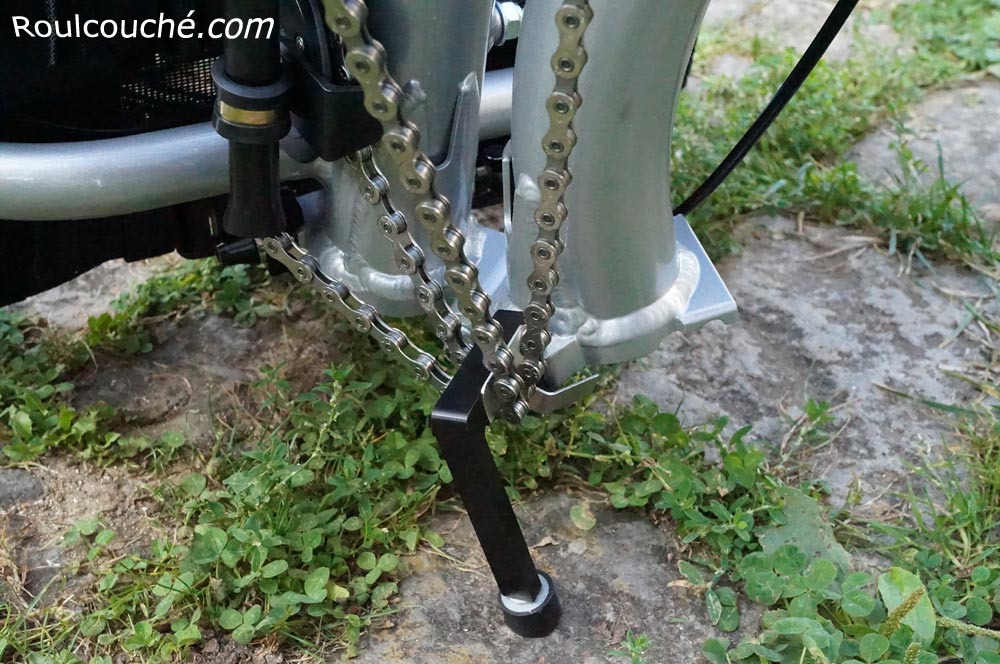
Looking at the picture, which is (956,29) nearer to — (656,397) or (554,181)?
(656,397)

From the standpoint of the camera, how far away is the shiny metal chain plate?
0.73 meters

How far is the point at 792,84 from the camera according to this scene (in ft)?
3.55

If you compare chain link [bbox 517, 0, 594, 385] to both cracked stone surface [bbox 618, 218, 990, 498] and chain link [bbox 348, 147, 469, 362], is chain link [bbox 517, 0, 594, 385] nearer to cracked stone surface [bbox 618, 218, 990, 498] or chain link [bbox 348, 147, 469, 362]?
chain link [bbox 348, 147, 469, 362]

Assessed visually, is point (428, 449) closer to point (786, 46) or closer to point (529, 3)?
point (529, 3)

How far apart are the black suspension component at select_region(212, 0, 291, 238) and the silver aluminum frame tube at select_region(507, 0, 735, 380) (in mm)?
216

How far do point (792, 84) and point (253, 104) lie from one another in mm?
632

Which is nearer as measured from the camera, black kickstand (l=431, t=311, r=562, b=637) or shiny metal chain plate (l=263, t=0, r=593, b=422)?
shiny metal chain plate (l=263, t=0, r=593, b=422)

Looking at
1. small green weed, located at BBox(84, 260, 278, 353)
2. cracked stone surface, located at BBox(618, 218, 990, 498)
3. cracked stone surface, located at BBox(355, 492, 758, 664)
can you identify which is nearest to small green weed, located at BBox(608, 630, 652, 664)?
cracked stone surface, located at BBox(355, 492, 758, 664)

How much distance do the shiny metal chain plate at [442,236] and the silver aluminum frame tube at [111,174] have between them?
0.10 m

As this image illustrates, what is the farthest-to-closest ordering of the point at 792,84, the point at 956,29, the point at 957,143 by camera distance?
1. the point at 956,29
2. the point at 957,143
3. the point at 792,84

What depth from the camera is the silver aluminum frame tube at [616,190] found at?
2.56ft

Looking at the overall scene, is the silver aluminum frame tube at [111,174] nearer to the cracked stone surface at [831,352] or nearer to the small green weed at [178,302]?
the small green weed at [178,302]

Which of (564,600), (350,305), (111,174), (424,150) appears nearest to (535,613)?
(564,600)

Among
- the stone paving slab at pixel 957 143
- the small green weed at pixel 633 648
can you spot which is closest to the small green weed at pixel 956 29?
the stone paving slab at pixel 957 143
